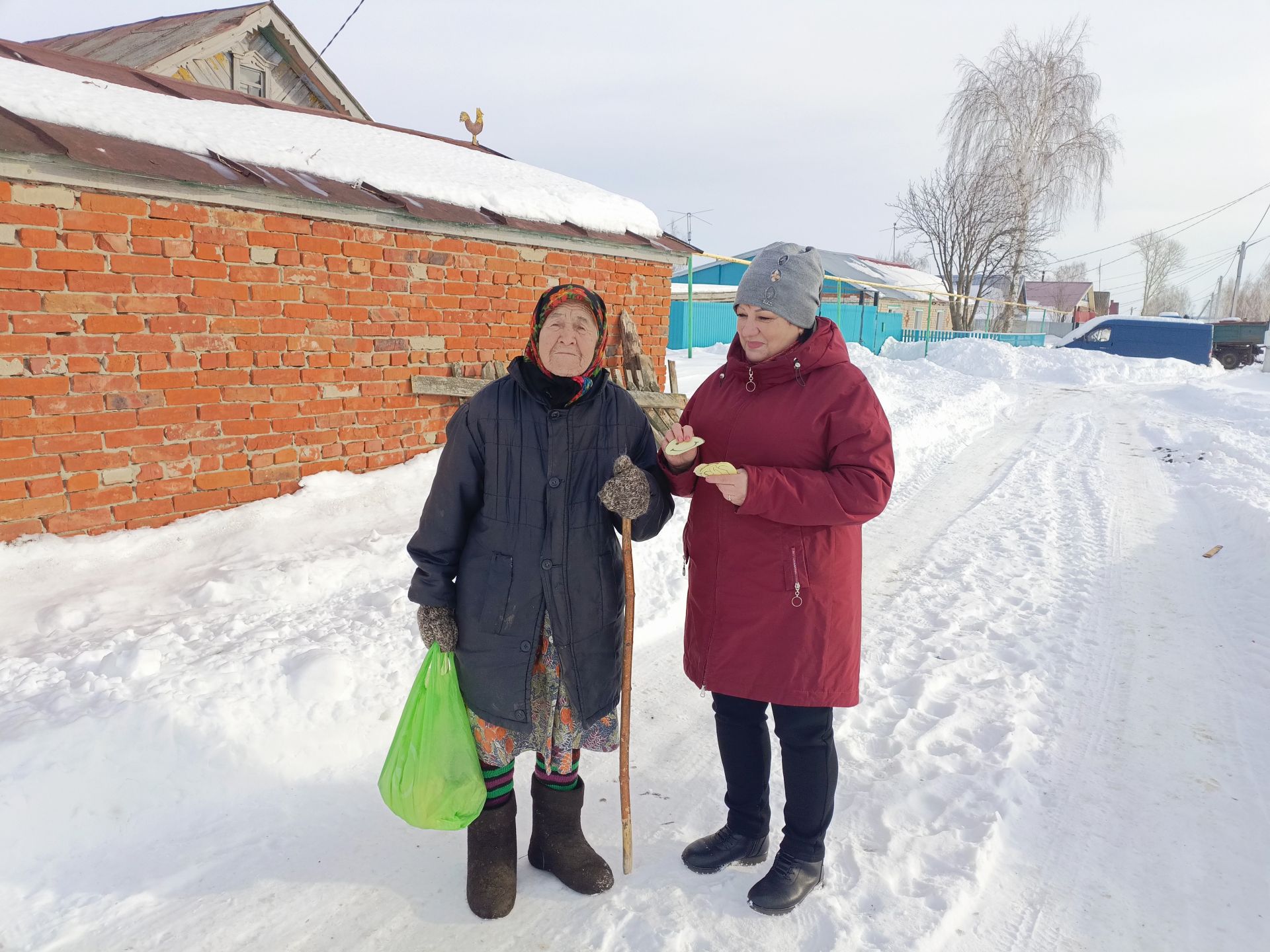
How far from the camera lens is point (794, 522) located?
1.93 meters

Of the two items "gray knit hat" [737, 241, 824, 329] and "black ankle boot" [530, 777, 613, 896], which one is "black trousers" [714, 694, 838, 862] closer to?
"black ankle boot" [530, 777, 613, 896]

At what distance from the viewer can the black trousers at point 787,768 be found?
2098 millimetres

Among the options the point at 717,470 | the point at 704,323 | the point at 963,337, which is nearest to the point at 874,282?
the point at 963,337

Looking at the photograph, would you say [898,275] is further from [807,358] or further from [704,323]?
[807,358]

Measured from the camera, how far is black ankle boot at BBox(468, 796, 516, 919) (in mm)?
2098

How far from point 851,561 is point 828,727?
471 millimetres

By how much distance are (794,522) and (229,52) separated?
13095 millimetres

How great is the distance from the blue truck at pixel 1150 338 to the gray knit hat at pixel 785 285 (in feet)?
80.2

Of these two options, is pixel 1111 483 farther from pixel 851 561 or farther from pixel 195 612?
pixel 195 612

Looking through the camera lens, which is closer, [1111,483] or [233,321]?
[233,321]

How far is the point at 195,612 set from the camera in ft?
10.6

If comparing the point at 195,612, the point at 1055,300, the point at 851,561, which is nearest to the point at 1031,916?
the point at 851,561

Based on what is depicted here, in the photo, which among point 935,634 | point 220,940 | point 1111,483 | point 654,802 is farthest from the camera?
point 1111,483

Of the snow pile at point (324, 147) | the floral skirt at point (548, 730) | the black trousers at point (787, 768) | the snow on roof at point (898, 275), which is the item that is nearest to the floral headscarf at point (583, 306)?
the floral skirt at point (548, 730)
